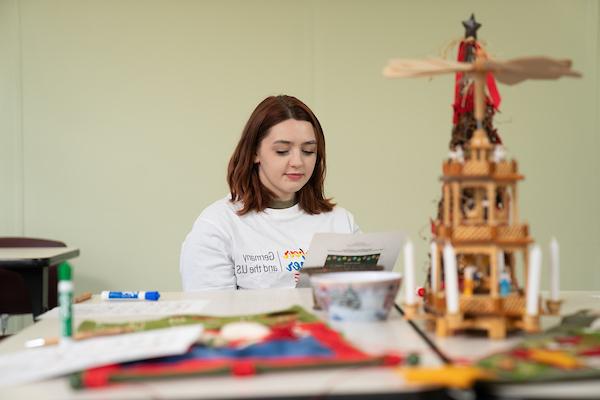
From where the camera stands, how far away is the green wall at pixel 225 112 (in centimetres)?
430

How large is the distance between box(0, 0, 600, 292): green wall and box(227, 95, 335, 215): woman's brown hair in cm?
196

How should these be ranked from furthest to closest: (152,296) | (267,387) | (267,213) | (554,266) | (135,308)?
(267,213), (152,296), (135,308), (554,266), (267,387)

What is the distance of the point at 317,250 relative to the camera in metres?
1.64

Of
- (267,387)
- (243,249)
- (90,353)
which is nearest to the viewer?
(267,387)

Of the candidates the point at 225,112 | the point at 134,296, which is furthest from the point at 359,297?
the point at 225,112

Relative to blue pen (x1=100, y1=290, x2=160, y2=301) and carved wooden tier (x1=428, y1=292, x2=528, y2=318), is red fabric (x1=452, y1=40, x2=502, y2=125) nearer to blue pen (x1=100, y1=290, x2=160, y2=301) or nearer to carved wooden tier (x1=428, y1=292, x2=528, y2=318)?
carved wooden tier (x1=428, y1=292, x2=528, y2=318)

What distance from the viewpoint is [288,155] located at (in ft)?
7.72

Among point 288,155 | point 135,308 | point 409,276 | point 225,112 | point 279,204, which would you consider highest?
point 225,112

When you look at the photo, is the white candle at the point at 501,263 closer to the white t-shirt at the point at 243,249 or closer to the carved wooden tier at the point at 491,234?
the carved wooden tier at the point at 491,234

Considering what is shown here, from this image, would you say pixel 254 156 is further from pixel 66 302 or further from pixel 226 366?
pixel 226 366

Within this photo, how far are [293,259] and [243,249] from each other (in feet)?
0.55

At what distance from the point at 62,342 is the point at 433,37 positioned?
3791 mm

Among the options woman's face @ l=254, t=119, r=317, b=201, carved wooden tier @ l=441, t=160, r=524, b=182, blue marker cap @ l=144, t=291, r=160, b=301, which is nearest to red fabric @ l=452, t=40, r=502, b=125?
carved wooden tier @ l=441, t=160, r=524, b=182

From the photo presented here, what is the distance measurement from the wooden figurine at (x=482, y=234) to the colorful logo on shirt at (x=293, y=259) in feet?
3.22
